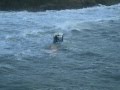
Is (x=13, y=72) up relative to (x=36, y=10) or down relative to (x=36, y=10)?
down

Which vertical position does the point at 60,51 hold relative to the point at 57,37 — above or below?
below

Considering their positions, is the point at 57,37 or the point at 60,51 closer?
the point at 60,51

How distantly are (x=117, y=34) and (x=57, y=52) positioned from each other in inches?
307

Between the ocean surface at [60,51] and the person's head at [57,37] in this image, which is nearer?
the ocean surface at [60,51]

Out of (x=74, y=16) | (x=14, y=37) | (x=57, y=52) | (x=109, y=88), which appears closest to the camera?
(x=109, y=88)

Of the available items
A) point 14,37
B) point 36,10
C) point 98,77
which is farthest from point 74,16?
point 98,77

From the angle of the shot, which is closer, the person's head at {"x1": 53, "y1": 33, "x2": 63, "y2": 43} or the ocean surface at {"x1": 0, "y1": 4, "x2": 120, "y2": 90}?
the ocean surface at {"x1": 0, "y1": 4, "x2": 120, "y2": 90}

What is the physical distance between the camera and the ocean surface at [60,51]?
24875mm

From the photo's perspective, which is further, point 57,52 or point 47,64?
point 57,52

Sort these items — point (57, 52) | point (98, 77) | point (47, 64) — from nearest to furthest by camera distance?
point (98, 77), point (47, 64), point (57, 52)

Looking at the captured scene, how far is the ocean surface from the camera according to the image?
24.9 metres

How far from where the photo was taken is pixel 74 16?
136ft

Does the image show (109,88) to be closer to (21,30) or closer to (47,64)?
(47,64)

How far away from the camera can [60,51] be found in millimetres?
30422
